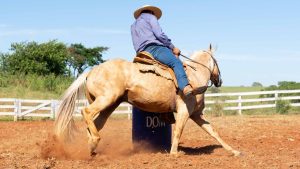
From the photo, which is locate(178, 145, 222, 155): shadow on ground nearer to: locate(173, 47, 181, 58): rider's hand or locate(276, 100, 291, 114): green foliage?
locate(173, 47, 181, 58): rider's hand

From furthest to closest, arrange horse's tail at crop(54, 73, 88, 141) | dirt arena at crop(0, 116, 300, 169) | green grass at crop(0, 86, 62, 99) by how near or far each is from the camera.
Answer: green grass at crop(0, 86, 62, 99) → horse's tail at crop(54, 73, 88, 141) → dirt arena at crop(0, 116, 300, 169)

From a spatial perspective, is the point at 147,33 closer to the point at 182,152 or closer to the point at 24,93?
the point at 182,152

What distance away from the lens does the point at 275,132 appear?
12.2m

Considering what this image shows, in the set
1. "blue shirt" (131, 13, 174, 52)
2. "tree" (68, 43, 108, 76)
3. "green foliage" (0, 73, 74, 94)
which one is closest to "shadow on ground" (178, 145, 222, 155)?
"blue shirt" (131, 13, 174, 52)

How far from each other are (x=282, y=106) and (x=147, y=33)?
16.6m

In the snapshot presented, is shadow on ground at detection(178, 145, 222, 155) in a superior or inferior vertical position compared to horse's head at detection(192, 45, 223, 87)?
inferior

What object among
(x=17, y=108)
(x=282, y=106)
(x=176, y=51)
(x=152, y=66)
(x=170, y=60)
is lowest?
(x=282, y=106)

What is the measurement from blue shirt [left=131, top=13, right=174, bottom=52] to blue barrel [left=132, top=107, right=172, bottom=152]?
1.33 meters

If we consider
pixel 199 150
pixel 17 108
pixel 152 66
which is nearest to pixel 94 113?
pixel 152 66

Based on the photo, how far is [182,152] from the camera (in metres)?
7.62

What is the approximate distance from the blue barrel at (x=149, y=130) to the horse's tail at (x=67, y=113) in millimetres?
1393

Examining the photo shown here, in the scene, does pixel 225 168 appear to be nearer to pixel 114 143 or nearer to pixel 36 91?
pixel 114 143

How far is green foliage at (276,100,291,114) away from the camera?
2244 cm

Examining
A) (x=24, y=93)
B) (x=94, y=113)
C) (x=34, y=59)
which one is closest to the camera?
(x=94, y=113)
